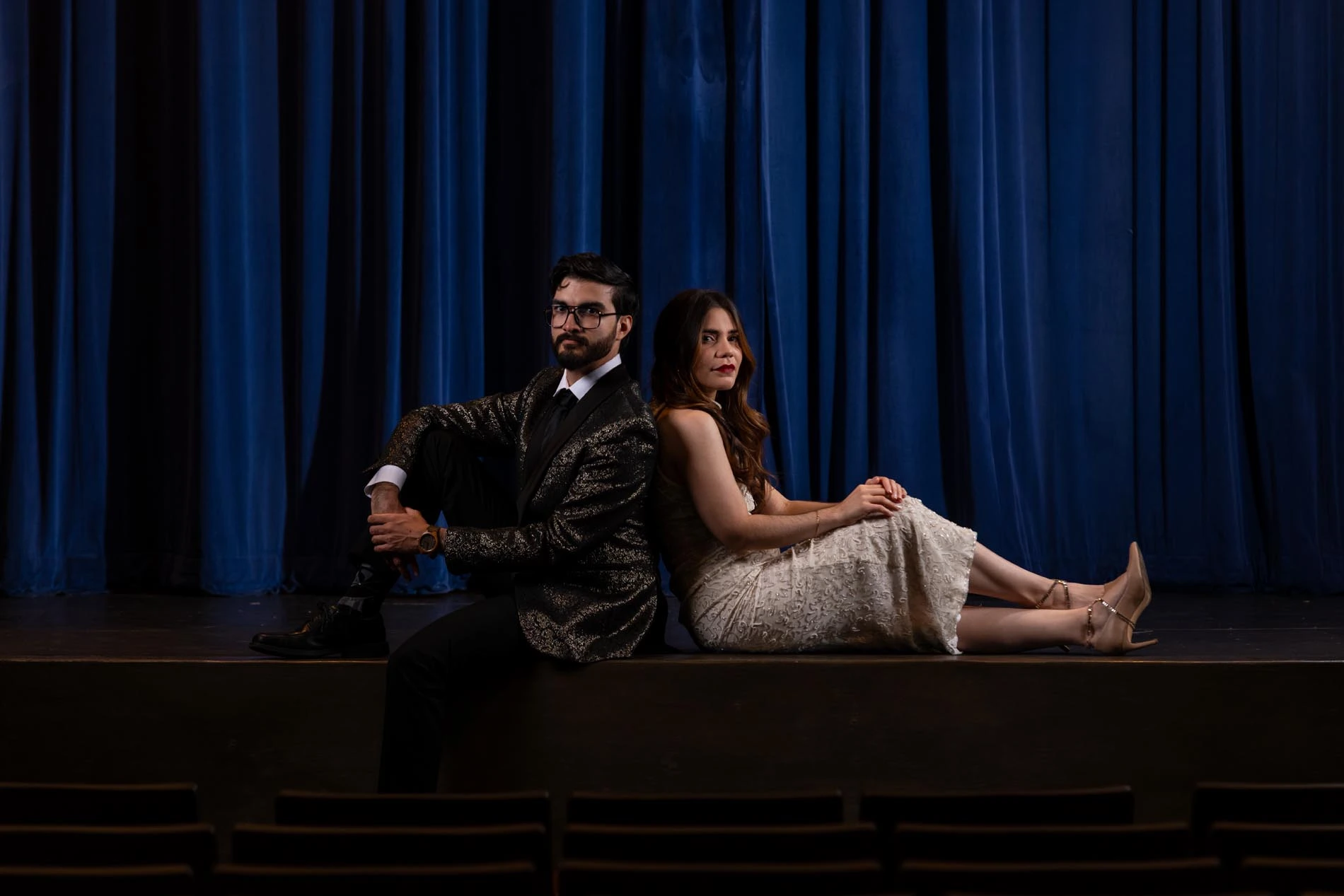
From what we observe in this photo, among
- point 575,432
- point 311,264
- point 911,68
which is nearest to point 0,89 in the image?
point 311,264

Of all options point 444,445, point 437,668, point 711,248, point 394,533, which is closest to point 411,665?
point 437,668

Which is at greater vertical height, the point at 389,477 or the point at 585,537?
the point at 389,477

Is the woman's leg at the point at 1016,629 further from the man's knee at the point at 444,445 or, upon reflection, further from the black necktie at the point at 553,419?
the man's knee at the point at 444,445

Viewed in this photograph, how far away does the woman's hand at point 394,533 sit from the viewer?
2.23 m

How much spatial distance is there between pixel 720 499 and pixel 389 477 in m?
0.66

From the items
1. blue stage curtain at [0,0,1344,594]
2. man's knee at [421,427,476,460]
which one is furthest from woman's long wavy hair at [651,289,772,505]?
blue stage curtain at [0,0,1344,594]

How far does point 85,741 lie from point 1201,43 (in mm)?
3860

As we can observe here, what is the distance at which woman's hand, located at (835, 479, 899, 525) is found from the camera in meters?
2.42

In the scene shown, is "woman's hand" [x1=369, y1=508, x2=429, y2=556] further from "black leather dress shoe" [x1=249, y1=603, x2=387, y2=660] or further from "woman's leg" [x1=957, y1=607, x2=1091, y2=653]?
"woman's leg" [x1=957, y1=607, x2=1091, y2=653]

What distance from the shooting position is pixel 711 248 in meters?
3.80

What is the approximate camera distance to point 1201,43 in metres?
3.93

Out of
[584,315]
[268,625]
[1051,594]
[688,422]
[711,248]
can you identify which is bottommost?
[268,625]

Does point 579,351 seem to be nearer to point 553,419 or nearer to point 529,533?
point 553,419

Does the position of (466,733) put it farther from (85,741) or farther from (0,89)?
(0,89)
